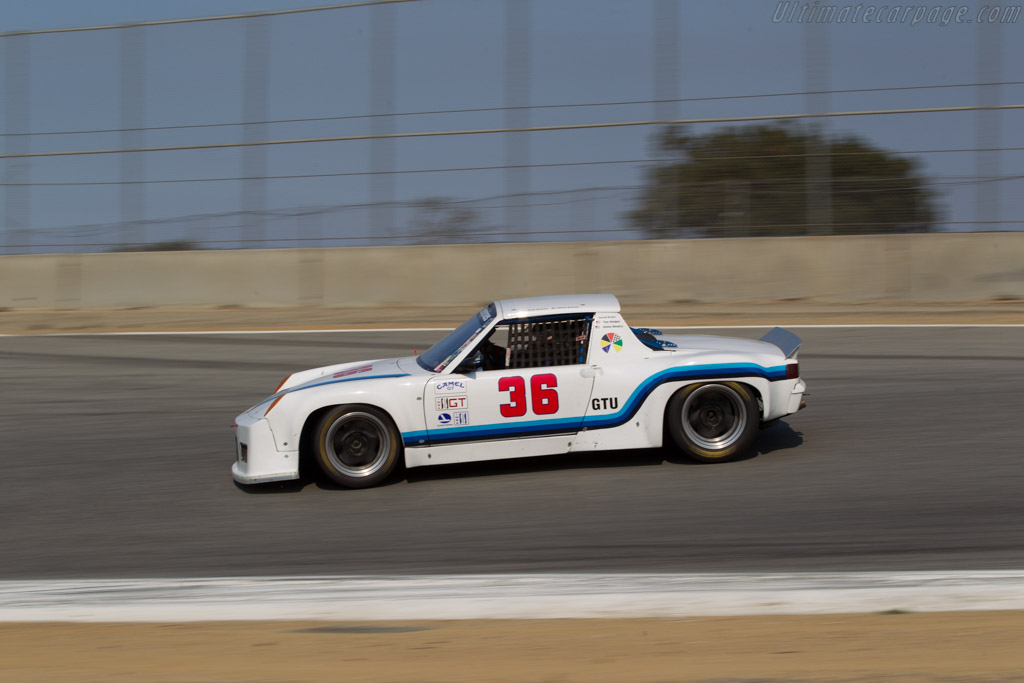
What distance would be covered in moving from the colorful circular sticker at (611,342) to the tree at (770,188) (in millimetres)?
10151

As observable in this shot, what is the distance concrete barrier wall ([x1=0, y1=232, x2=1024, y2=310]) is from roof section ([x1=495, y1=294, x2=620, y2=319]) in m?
9.36

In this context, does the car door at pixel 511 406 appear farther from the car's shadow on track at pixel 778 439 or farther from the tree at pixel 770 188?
the tree at pixel 770 188

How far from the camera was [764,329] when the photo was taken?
1337cm

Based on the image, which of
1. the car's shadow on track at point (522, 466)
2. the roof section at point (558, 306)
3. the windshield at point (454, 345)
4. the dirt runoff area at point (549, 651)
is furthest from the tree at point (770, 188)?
the dirt runoff area at point (549, 651)

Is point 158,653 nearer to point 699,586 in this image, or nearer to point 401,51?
point 699,586

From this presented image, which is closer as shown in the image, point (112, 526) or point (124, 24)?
point (112, 526)

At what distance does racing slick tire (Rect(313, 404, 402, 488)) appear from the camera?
663 cm

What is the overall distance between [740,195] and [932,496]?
11.2 m

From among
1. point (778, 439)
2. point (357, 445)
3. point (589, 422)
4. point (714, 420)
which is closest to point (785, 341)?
point (778, 439)

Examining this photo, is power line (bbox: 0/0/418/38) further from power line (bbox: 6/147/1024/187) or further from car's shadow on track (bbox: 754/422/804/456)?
car's shadow on track (bbox: 754/422/804/456)

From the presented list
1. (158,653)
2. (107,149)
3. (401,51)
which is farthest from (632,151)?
(158,653)

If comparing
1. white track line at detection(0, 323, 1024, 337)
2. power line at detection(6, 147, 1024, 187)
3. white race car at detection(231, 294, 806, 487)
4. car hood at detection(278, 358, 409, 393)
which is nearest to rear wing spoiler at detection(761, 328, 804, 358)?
white race car at detection(231, 294, 806, 487)

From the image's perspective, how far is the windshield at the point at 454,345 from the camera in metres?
6.78

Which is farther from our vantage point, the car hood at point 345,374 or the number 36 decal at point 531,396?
the car hood at point 345,374
